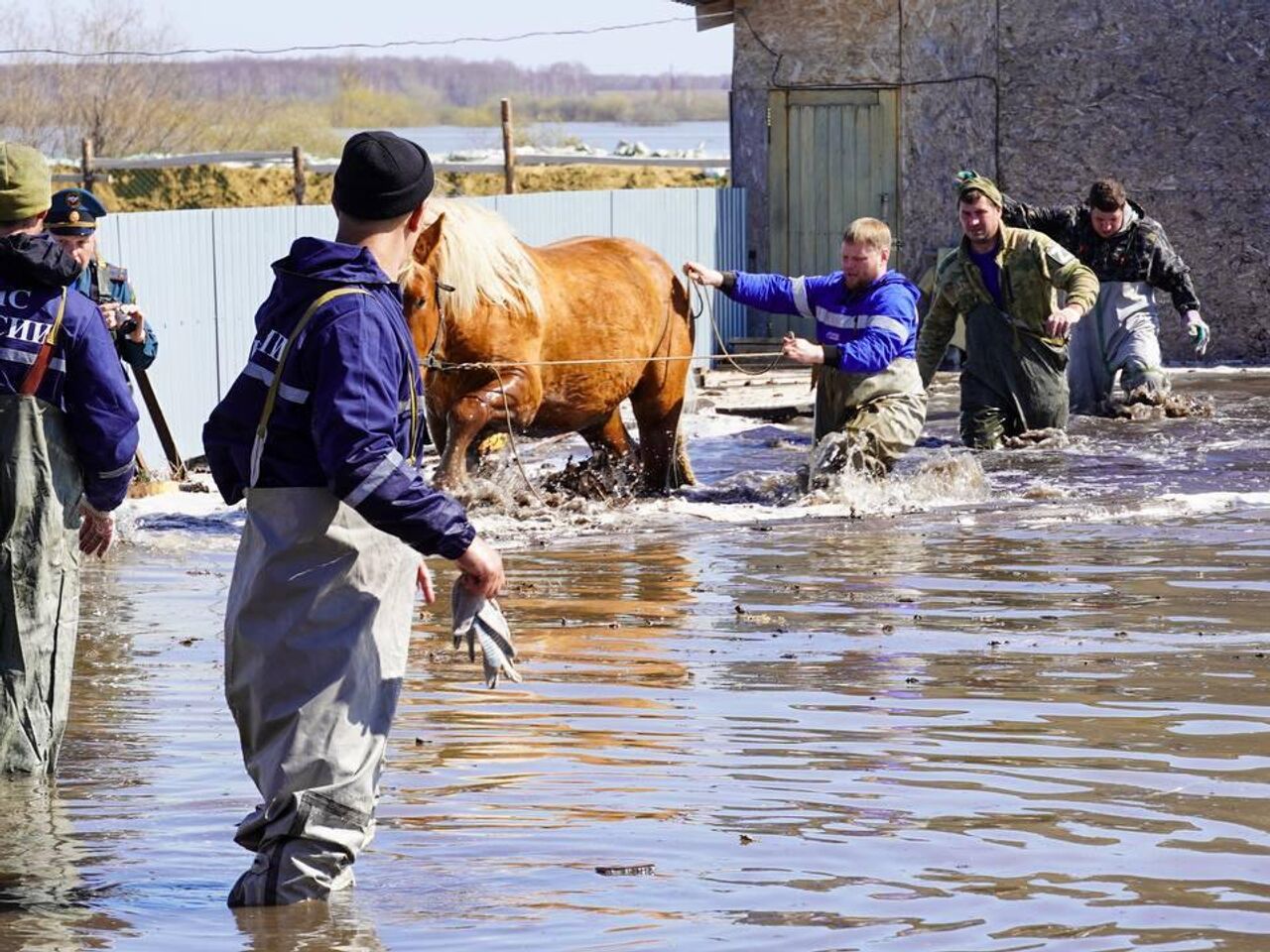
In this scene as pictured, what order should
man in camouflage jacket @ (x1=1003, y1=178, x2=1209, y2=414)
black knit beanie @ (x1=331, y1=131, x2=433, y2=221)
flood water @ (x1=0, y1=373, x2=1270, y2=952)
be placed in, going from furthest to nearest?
man in camouflage jacket @ (x1=1003, y1=178, x2=1209, y2=414)
flood water @ (x1=0, y1=373, x2=1270, y2=952)
black knit beanie @ (x1=331, y1=131, x2=433, y2=221)

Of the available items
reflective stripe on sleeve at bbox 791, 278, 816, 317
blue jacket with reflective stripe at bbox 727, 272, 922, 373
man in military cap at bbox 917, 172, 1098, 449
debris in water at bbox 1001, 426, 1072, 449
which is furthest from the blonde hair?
debris in water at bbox 1001, 426, 1072, 449

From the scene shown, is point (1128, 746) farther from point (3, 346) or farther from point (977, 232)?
point (977, 232)

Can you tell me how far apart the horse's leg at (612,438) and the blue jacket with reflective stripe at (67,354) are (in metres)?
6.23

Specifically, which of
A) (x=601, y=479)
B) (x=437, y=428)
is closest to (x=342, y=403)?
(x=437, y=428)

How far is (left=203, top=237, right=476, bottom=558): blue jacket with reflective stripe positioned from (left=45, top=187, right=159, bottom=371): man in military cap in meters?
2.73

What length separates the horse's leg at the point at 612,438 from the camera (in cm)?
1185

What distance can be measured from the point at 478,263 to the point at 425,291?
0.38 metres

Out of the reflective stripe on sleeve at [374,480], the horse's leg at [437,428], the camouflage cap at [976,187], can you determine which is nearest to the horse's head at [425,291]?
the horse's leg at [437,428]

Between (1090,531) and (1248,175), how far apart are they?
843 centimetres

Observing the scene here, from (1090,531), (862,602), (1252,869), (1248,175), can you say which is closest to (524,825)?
(1252,869)

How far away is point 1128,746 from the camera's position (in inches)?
232

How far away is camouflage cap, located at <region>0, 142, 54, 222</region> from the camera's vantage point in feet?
18.3

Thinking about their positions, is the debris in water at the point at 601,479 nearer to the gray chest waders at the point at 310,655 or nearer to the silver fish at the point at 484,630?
the silver fish at the point at 484,630

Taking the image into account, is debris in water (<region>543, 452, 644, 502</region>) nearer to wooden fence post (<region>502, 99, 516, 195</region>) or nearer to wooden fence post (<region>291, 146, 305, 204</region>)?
wooden fence post (<region>502, 99, 516, 195</region>)
